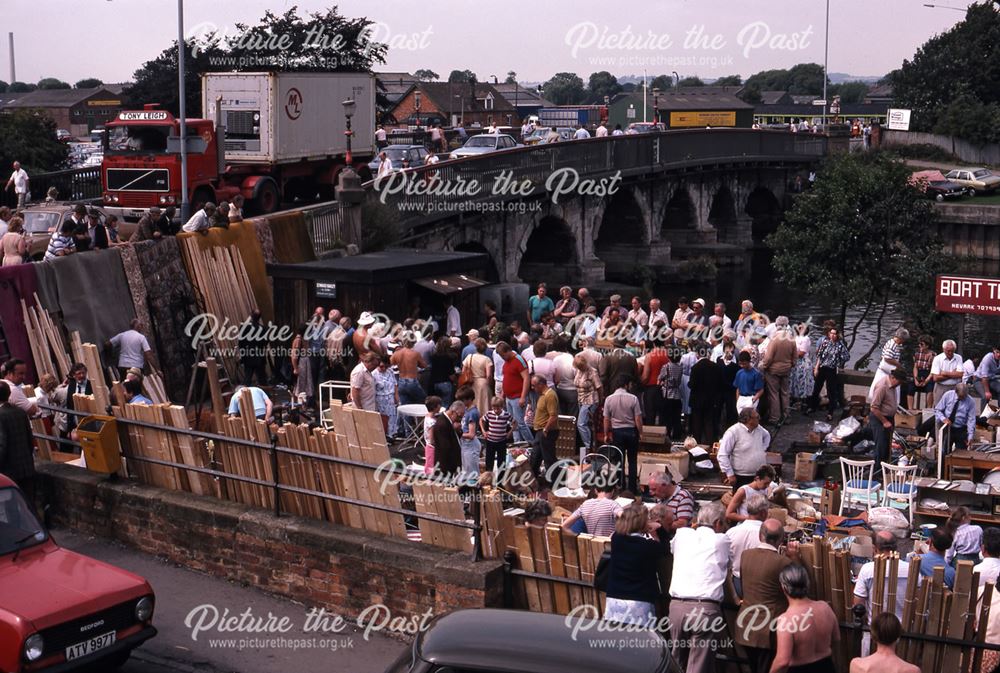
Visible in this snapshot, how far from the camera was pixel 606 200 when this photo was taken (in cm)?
5025

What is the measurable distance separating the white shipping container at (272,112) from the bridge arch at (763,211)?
1562 inches

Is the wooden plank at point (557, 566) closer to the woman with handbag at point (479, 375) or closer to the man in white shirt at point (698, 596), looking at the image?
the man in white shirt at point (698, 596)

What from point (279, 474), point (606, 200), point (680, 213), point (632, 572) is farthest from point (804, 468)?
point (680, 213)

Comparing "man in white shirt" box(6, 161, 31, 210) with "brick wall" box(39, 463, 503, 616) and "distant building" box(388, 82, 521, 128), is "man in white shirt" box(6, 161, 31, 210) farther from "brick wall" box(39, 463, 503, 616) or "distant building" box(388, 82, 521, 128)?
"distant building" box(388, 82, 521, 128)

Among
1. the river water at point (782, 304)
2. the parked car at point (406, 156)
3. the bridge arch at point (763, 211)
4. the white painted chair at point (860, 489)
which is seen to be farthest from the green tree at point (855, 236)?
the bridge arch at point (763, 211)

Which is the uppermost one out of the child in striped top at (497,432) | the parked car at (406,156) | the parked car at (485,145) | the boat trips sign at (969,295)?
the parked car at (485,145)

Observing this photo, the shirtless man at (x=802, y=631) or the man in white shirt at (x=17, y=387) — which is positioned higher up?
the man in white shirt at (x=17, y=387)

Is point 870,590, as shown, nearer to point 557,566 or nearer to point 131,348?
point 557,566

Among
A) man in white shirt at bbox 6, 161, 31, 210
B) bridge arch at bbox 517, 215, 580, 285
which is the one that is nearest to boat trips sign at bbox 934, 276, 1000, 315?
man in white shirt at bbox 6, 161, 31, 210

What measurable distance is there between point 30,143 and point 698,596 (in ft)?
155

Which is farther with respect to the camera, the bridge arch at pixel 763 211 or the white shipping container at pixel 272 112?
the bridge arch at pixel 763 211

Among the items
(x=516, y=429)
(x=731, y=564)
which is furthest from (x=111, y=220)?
(x=731, y=564)

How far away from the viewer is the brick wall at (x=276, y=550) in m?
9.64

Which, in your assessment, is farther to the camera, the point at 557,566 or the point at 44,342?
the point at 44,342
